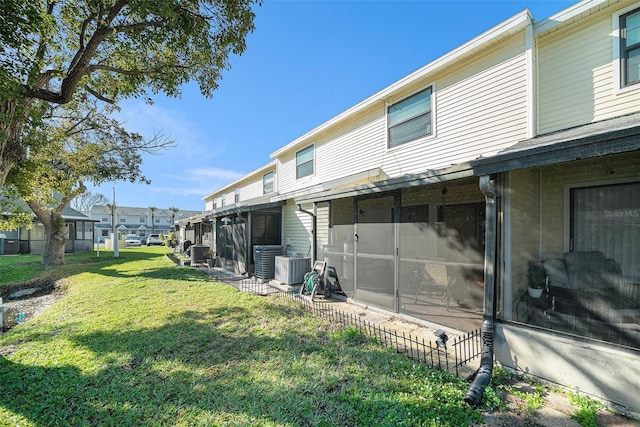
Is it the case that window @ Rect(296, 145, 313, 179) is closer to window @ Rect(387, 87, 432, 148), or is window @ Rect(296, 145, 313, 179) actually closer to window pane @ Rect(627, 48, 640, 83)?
window @ Rect(387, 87, 432, 148)

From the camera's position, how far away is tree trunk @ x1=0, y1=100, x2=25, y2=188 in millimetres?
4152

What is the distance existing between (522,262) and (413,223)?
176cm

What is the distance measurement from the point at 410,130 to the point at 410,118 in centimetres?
33

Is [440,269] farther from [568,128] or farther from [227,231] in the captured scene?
[227,231]

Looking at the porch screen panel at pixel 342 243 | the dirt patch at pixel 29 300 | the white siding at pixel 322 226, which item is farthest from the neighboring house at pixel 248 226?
the dirt patch at pixel 29 300

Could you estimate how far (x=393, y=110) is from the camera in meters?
7.47

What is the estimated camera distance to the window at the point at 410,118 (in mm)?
6727

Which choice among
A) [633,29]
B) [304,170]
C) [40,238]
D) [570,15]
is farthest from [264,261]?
[40,238]

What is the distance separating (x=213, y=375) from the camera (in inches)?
133

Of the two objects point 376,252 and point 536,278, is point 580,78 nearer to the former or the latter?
point 536,278

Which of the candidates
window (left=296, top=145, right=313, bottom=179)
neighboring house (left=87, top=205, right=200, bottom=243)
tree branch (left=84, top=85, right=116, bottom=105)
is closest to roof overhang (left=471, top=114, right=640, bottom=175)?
window (left=296, top=145, right=313, bottom=179)

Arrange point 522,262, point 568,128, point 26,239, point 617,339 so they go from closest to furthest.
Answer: point 617,339
point 522,262
point 568,128
point 26,239

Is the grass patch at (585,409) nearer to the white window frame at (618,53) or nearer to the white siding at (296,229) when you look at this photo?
the white window frame at (618,53)

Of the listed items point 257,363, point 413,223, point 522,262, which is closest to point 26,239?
point 257,363
